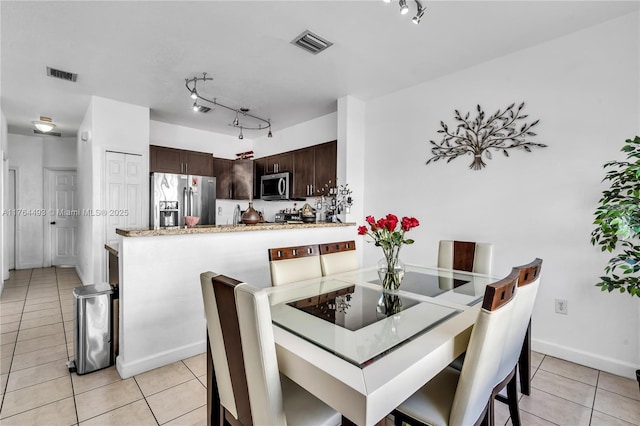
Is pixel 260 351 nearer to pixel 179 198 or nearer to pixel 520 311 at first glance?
pixel 520 311

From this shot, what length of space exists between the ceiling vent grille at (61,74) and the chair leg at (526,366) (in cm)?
470

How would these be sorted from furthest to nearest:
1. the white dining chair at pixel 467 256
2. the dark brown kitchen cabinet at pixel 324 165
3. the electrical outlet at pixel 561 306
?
the dark brown kitchen cabinet at pixel 324 165, the electrical outlet at pixel 561 306, the white dining chair at pixel 467 256

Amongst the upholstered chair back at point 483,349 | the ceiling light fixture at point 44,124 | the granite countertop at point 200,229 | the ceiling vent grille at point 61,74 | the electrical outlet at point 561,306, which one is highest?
the ceiling vent grille at point 61,74

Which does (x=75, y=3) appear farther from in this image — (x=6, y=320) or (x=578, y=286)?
(x=578, y=286)

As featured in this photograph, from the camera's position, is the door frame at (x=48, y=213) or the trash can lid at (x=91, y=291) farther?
the door frame at (x=48, y=213)

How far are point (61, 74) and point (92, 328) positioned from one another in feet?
8.93

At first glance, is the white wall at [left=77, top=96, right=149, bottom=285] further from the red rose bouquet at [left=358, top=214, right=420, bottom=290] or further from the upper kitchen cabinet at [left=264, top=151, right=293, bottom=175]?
the red rose bouquet at [left=358, top=214, right=420, bottom=290]

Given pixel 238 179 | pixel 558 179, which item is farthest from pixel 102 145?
pixel 558 179

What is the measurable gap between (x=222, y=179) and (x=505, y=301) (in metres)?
5.33

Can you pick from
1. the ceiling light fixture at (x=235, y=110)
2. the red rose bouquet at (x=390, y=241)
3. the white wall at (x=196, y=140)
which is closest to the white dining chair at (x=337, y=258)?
the red rose bouquet at (x=390, y=241)

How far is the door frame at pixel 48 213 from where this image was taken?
6129 mm

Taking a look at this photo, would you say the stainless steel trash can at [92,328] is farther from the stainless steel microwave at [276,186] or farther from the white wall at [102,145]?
the stainless steel microwave at [276,186]

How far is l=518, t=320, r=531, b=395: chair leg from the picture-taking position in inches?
76.1

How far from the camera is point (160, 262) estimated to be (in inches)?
91.5
